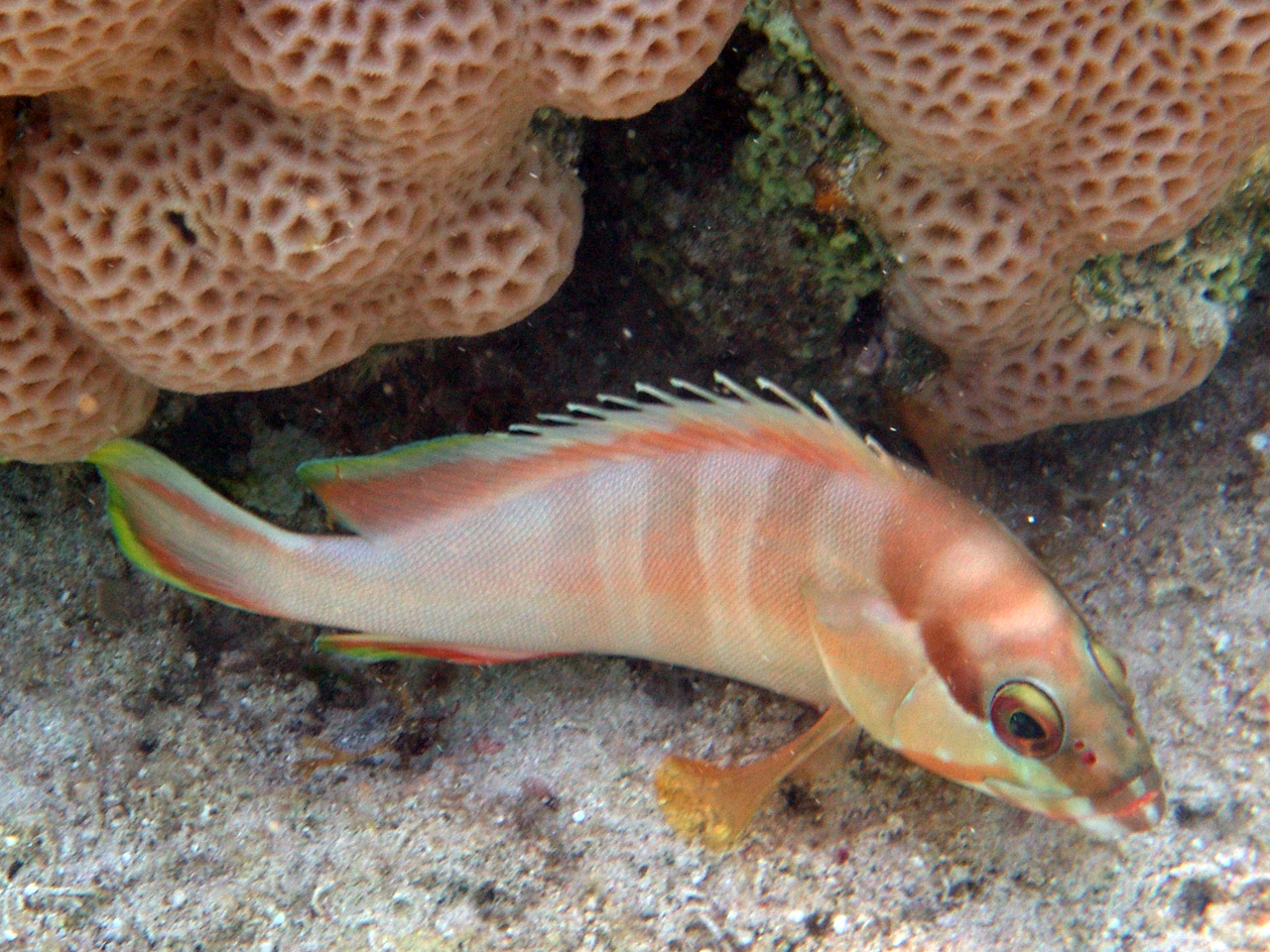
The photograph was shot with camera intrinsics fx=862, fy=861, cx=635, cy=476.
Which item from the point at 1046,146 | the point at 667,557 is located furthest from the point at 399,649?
the point at 1046,146

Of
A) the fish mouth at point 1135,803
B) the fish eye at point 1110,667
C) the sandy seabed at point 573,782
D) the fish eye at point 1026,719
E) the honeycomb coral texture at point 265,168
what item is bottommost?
the sandy seabed at point 573,782

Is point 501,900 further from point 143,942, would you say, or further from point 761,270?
point 761,270

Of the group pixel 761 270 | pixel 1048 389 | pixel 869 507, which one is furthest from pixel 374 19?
pixel 1048 389

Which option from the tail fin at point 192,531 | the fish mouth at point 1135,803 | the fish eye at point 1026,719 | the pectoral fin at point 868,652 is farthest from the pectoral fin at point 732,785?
the tail fin at point 192,531

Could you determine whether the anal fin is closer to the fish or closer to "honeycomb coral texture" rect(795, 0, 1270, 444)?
the fish

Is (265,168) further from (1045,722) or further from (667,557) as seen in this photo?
(1045,722)

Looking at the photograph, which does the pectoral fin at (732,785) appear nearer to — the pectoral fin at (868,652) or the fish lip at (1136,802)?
the pectoral fin at (868,652)
